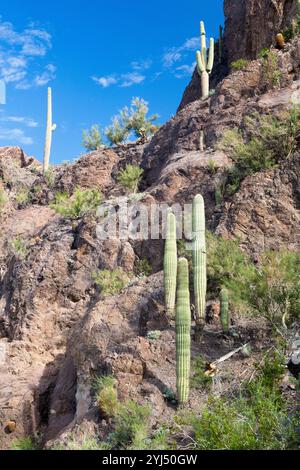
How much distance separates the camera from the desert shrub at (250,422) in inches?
229

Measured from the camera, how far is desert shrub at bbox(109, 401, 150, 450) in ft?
21.3

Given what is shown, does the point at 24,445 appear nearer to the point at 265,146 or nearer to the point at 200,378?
the point at 200,378

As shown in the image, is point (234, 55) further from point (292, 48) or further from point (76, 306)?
point (76, 306)

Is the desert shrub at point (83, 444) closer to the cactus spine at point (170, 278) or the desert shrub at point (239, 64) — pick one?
the cactus spine at point (170, 278)

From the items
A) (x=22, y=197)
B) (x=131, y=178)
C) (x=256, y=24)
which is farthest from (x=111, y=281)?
(x=256, y=24)

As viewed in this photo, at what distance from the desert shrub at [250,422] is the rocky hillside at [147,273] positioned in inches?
8.4

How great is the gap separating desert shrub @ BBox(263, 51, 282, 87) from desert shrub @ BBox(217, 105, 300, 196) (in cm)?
271

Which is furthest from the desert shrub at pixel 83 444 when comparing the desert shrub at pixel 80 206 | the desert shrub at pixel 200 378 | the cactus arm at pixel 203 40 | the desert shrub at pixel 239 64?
the cactus arm at pixel 203 40

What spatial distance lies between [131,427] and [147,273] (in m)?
5.50

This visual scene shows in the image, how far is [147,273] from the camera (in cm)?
1201

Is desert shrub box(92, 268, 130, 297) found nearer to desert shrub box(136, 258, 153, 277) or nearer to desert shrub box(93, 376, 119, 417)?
desert shrub box(136, 258, 153, 277)

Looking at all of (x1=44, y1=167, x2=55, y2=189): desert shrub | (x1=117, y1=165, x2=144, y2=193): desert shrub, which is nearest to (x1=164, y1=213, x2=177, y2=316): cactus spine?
(x1=117, y1=165, x2=144, y2=193): desert shrub

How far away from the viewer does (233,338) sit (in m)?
8.52

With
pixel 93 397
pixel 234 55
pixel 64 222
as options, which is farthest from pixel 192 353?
pixel 234 55
